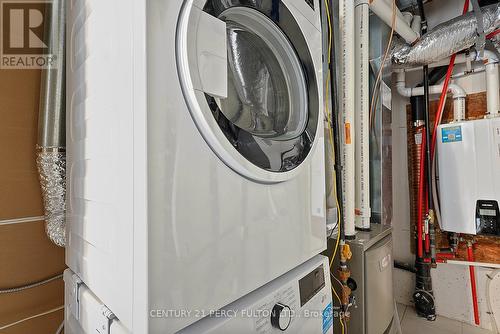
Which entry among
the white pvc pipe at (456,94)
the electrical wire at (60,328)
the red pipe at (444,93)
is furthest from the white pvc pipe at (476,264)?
the electrical wire at (60,328)

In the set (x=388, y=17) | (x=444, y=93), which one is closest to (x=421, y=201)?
(x=444, y=93)

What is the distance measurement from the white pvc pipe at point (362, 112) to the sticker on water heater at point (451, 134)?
90 centimetres

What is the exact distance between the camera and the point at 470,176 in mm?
1726

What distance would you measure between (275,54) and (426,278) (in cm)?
212

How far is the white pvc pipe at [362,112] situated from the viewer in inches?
53.7

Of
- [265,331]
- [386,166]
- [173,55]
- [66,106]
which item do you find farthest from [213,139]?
[386,166]

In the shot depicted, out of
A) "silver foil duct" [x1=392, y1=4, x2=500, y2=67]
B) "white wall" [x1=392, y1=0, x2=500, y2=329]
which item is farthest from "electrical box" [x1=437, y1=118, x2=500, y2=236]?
"silver foil duct" [x1=392, y1=4, x2=500, y2=67]

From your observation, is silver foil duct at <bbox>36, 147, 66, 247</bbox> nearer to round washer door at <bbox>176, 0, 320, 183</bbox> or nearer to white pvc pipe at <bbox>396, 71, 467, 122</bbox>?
round washer door at <bbox>176, 0, 320, 183</bbox>

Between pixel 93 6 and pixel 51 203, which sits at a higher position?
pixel 93 6

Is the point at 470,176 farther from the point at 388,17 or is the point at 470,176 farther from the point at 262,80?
the point at 262,80

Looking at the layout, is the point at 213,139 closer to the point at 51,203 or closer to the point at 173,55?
the point at 173,55

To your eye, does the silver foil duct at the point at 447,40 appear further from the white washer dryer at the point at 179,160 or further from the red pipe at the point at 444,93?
the white washer dryer at the point at 179,160

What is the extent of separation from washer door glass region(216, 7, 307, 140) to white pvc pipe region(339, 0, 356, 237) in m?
0.53

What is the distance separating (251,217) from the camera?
0.57 metres
